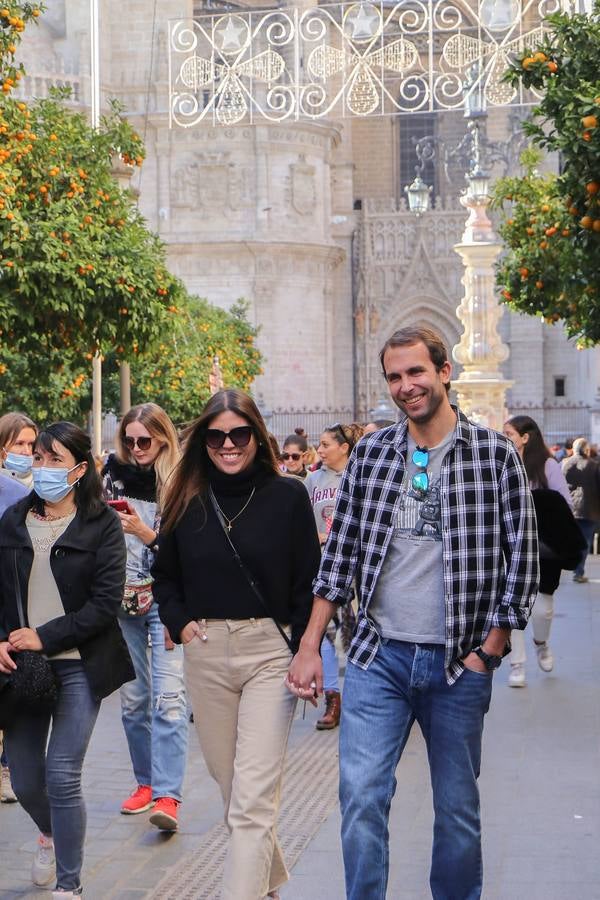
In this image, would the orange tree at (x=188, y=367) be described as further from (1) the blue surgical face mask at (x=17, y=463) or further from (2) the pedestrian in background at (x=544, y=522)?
(1) the blue surgical face mask at (x=17, y=463)

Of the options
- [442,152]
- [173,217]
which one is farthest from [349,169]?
[173,217]

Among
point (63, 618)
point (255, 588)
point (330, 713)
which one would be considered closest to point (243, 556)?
point (255, 588)

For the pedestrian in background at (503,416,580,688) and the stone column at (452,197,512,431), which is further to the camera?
the stone column at (452,197,512,431)

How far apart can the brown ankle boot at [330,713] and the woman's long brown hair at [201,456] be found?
400 centimetres

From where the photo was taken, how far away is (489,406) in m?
20.4

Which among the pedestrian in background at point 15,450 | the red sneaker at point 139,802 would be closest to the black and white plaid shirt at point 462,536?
the red sneaker at point 139,802

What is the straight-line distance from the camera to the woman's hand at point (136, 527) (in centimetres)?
588

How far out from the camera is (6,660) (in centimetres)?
483

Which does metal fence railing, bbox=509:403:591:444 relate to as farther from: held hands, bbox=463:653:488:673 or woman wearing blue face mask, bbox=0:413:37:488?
held hands, bbox=463:653:488:673

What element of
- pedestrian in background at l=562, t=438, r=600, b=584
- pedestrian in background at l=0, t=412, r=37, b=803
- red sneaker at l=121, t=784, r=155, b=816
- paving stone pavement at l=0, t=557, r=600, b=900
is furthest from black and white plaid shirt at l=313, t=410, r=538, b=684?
pedestrian in background at l=562, t=438, r=600, b=584

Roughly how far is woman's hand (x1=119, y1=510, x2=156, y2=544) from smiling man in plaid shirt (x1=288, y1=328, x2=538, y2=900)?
174cm

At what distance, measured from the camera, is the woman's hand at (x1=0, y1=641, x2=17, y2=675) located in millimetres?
4820

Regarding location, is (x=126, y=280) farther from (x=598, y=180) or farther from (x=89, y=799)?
(x=89, y=799)

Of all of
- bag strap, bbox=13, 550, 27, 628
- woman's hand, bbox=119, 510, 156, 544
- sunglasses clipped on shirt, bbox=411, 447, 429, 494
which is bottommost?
bag strap, bbox=13, 550, 27, 628
